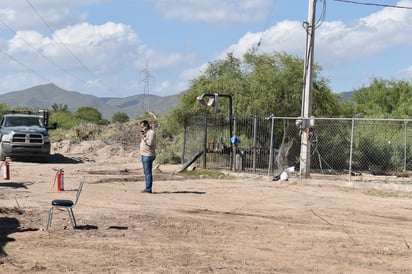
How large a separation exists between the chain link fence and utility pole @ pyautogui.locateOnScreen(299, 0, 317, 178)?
28 centimetres

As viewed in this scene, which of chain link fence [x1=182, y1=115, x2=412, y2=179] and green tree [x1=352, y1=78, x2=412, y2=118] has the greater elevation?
green tree [x1=352, y1=78, x2=412, y2=118]

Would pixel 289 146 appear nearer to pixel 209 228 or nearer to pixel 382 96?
pixel 209 228

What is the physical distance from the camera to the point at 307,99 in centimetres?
2258

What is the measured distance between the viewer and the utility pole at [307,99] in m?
22.2

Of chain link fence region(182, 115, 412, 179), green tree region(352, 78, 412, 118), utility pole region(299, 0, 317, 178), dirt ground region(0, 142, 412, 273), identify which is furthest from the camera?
green tree region(352, 78, 412, 118)

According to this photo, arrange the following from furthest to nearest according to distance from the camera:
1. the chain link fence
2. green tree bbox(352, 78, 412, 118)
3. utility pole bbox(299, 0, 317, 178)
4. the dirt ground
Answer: green tree bbox(352, 78, 412, 118)
the chain link fence
utility pole bbox(299, 0, 317, 178)
the dirt ground

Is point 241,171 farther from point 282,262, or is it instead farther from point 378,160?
point 282,262

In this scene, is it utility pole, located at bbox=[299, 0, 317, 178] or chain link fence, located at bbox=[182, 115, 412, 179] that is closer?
utility pole, located at bbox=[299, 0, 317, 178]

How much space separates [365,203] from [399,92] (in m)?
35.2

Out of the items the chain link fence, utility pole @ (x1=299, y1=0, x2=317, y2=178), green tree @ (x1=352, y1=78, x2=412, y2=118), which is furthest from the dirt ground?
green tree @ (x1=352, y1=78, x2=412, y2=118)

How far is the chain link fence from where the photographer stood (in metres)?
23.9

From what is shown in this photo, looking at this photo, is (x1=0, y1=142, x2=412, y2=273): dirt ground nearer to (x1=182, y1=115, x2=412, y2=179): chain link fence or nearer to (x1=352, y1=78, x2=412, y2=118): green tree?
(x1=182, y1=115, x2=412, y2=179): chain link fence

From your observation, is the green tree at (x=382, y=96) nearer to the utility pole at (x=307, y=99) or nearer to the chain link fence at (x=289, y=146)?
the chain link fence at (x=289, y=146)

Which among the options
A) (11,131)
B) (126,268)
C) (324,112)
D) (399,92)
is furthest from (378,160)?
(399,92)
